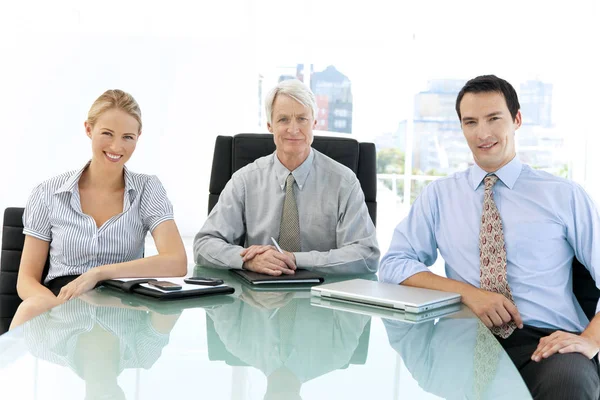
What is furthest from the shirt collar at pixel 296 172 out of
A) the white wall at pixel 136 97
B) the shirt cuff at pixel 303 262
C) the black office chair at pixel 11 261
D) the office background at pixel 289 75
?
the white wall at pixel 136 97

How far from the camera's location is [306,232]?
2.50 m

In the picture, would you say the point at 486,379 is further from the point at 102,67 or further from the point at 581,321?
the point at 102,67

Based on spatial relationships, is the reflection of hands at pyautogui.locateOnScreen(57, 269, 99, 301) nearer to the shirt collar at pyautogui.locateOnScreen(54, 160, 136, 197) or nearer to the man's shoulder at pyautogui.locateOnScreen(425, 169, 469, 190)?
the shirt collar at pyautogui.locateOnScreen(54, 160, 136, 197)

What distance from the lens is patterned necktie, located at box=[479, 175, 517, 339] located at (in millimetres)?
1945

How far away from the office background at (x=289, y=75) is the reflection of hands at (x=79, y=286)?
543cm

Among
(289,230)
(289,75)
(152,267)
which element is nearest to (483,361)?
(152,267)

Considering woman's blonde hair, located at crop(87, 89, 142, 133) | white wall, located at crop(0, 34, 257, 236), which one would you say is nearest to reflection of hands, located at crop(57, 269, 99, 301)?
woman's blonde hair, located at crop(87, 89, 142, 133)

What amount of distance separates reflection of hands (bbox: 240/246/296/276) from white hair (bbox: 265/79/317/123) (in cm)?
64

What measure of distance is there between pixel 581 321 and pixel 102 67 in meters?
6.53

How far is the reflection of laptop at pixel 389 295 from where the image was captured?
5.32ft

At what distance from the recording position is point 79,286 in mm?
1805

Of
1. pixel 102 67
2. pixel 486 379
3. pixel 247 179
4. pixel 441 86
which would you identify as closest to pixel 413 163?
pixel 441 86

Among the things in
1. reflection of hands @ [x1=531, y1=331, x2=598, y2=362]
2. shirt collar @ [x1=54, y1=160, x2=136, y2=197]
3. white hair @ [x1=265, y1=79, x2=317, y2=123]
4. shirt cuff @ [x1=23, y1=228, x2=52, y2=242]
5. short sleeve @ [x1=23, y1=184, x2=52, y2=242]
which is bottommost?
reflection of hands @ [x1=531, y1=331, x2=598, y2=362]

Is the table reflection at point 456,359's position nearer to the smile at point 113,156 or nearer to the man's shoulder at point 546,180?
the man's shoulder at point 546,180
